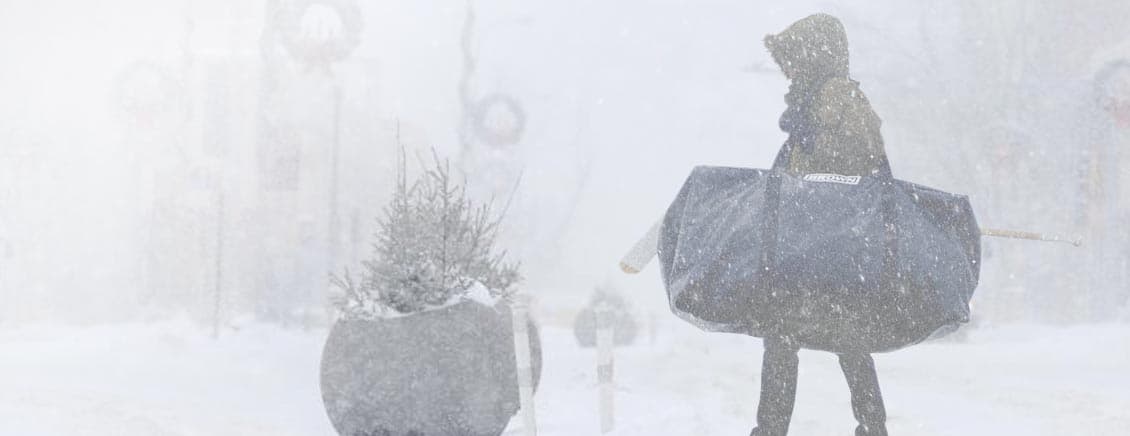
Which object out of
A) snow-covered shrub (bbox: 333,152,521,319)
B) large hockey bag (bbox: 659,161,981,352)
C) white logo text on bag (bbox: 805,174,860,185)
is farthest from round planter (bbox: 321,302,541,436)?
white logo text on bag (bbox: 805,174,860,185)

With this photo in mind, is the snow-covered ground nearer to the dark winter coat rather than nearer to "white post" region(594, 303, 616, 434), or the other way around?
"white post" region(594, 303, 616, 434)

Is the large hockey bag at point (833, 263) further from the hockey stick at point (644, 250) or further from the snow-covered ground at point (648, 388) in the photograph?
the snow-covered ground at point (648, 388)

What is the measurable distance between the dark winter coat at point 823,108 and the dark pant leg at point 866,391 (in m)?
0.77

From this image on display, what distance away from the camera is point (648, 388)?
1219 cm

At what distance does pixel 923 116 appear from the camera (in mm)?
27797

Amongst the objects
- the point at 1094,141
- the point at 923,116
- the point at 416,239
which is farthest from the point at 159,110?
the point at 416,239

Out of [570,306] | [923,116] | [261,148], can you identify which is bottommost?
[570,306]

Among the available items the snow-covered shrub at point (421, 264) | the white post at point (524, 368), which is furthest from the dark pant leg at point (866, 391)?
the snow-covered shrub at point (421, 264)

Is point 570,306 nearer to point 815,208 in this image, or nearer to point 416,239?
point 416,239

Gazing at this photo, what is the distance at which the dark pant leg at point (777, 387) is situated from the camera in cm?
409

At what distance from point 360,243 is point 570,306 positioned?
1846cm

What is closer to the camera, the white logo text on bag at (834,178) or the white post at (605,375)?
the white logo text on bag at (834,178)

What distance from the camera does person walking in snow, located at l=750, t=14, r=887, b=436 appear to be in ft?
13.0

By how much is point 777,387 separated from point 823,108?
100 centimetres
